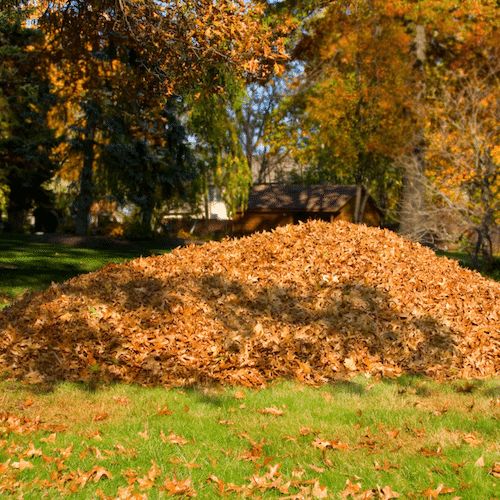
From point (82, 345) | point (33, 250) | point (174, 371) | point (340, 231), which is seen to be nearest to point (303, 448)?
point (174, 371)

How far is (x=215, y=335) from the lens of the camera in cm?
805

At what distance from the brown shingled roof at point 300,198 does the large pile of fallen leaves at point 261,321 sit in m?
30.7

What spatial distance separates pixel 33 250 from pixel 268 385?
15084 mm

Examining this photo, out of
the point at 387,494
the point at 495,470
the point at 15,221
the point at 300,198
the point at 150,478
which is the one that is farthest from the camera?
the point at 300,198

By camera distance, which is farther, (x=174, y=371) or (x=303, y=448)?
(x=174, y=371)

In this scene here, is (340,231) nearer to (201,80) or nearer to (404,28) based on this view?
(201,80)

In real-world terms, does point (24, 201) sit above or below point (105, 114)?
below

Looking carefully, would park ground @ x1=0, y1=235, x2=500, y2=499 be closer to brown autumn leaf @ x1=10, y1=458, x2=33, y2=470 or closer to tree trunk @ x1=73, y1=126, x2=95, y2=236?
brown autumn leaf @ x1=10, y1=458, x2=33, y2=470

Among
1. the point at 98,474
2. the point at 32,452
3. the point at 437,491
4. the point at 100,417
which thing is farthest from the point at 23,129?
the point at 437,491

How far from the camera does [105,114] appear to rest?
26.6 m

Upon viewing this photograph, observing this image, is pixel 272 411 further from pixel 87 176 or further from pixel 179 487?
pixel 87 176

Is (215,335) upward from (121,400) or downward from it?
upward

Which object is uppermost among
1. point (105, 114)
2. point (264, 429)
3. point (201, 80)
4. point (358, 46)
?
point (358, 46)

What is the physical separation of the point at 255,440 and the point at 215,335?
2629 millimetres
